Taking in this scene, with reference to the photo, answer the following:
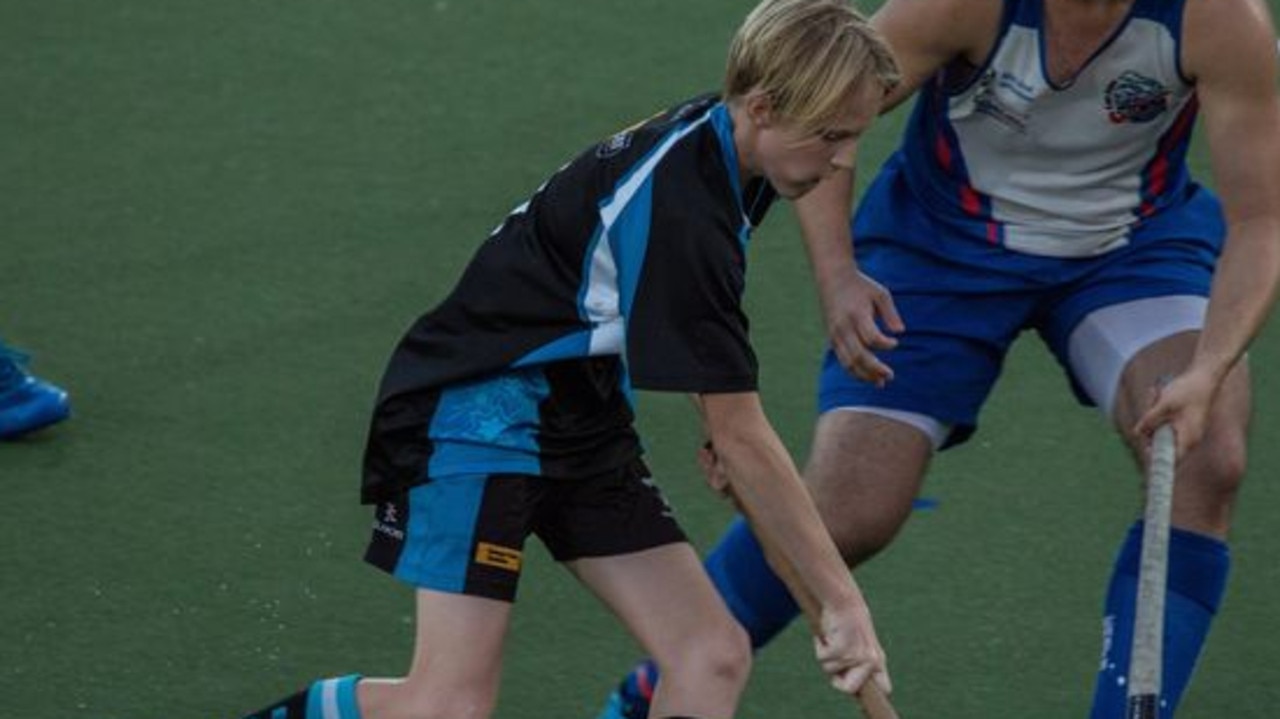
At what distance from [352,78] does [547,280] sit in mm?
3638

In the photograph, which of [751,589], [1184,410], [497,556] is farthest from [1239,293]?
[497,556]

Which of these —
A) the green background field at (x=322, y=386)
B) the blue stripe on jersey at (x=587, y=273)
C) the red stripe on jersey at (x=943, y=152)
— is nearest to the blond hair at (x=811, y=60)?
the blue stripe on jersey at (x=587, y=273)

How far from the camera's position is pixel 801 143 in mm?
3648

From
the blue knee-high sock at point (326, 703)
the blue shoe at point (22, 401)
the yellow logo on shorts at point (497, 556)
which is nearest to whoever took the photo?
the yellow logo on shorts at point (497, 556)

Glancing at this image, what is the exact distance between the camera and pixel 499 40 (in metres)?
7.66

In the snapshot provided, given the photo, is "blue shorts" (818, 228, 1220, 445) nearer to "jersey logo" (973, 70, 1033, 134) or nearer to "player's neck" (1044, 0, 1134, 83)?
"jersey logo" (973, 70, 1033, 134)

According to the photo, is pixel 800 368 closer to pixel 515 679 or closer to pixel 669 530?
pixel 515 679

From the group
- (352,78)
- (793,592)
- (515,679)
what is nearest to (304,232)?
(352,78)

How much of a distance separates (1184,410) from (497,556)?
1.04 metres

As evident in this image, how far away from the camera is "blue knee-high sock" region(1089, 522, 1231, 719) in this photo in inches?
172

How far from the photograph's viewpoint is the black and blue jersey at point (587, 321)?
12.0ft

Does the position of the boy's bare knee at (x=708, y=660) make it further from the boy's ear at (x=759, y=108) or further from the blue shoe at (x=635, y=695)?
the boy's ear at (x=759, y=108)

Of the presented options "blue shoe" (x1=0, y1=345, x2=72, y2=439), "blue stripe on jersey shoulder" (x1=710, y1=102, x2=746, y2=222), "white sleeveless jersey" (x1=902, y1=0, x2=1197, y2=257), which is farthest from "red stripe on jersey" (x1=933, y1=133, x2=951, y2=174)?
"blue shoe" (x1=0, y1=345, x2=72, y2=439)

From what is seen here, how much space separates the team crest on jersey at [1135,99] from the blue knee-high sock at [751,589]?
34.7 inches
